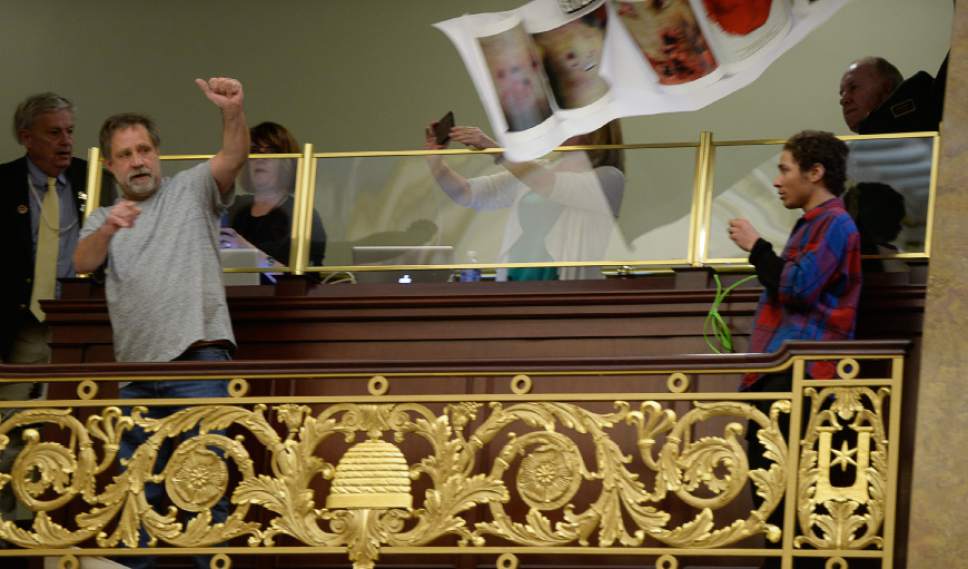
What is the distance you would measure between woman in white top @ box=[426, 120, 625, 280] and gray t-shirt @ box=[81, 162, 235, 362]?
115 cm

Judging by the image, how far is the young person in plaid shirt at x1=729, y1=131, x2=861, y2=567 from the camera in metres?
6.61

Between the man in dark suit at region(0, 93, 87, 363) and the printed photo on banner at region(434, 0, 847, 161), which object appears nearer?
the printed photo on banner at region(434, 0, 847, 161)

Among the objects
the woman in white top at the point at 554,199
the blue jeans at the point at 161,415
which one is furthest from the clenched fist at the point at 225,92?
the woman in white top at the point at 554,199

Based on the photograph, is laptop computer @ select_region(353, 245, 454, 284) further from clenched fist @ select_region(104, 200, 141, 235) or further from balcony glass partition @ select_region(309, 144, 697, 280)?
clenched fist @ select_region(104, 200, 141, 235)

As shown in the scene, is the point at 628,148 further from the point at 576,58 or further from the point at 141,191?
the point at 141,191

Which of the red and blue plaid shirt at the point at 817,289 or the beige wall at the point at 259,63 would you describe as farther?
the beige wall at the point at 259,63

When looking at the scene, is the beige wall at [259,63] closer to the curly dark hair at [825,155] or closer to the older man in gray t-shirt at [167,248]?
the older man in gray t-shirt at [167,248]

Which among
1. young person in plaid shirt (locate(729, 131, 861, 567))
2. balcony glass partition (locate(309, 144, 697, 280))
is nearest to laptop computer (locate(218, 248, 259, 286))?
balcony glass partition (locate(309, 144, 697, 280))

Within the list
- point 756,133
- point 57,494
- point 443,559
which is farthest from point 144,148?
point 756,133

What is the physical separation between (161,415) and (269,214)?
143 centimetres

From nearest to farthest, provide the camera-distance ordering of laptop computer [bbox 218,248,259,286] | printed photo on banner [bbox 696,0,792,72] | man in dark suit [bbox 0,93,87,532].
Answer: printed photo on banner [bbox 696,0,792,72] < laptop computer [bbox 218,248,259,286] < man in dark suit [bbox 0,93,87,532]

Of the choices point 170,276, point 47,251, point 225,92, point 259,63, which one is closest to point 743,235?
point 225,92

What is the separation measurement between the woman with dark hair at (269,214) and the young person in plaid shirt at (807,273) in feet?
6.36

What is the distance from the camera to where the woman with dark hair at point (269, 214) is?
8031 mm
